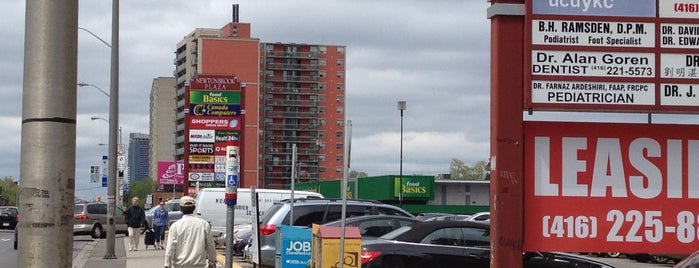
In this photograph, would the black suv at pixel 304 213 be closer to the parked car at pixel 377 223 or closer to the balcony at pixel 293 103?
the parked car at pixel 377 223

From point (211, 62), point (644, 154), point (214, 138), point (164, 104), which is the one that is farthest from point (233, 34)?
point (644, 154)

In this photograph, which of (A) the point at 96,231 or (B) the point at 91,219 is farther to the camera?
(A) the point at 96,231

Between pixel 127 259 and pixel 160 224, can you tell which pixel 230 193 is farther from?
pixel 160 224

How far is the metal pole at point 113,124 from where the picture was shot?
28.1 metres

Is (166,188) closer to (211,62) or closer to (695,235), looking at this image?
(211,62)

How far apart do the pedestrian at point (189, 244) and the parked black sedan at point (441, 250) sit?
3.43 m

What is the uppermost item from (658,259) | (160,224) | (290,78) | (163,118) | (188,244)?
(290,78)

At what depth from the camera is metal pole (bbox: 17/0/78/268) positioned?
191 inches

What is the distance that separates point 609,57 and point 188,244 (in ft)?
16.5

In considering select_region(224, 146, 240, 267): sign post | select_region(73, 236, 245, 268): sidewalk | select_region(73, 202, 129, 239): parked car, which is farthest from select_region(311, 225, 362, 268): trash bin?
select_region(73, 202, 129, 239): parked car

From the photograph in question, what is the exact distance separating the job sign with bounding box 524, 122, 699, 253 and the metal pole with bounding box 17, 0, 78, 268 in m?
5.50

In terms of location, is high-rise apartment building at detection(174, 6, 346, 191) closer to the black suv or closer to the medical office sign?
the black suv

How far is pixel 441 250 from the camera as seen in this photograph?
1487cm

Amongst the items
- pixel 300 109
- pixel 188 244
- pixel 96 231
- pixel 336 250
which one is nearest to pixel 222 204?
pixel 96 231
